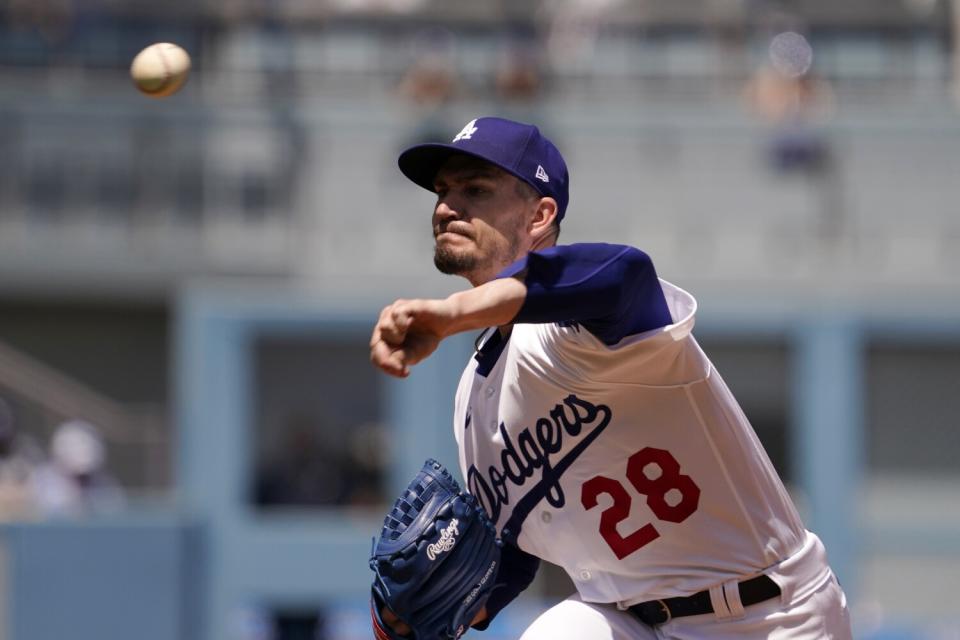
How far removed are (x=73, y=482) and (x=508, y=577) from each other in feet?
21.7

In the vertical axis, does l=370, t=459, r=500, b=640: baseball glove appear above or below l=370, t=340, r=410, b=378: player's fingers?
below

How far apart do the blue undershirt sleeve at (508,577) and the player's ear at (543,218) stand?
75 cm

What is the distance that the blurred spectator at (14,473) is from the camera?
30.4 feet

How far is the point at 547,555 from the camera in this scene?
3.44 m

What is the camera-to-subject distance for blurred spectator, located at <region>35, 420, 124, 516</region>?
31.2 feet

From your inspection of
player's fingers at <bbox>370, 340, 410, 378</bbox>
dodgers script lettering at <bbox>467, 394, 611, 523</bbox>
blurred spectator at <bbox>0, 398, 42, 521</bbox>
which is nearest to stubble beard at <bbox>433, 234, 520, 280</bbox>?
dodgers script lettering at <bbox>467, 394, 611, 523</bbox>

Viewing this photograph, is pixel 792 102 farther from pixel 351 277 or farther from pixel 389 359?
pixel 389 359

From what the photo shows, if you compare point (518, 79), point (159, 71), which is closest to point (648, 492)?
point (159, 71)

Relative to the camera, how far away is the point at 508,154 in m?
3.18

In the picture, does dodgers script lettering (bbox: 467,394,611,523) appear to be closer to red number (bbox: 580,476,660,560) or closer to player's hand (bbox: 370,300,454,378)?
red number (bbox: 580,476,660,560)

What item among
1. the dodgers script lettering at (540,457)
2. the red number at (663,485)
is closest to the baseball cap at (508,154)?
the dodgers script lettering at (540,457)

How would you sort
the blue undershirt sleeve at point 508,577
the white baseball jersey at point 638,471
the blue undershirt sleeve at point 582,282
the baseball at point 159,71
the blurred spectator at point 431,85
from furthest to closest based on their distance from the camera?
the blurred spectator at point 431,85 < the baseball at point 159,71 < the blue undershirt sleeve at point 508,577 < the white baseball jersey at point 638,471 < the blue undershirt sleeve at point 582,282

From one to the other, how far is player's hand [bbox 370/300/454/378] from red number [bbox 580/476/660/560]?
0.88 metres

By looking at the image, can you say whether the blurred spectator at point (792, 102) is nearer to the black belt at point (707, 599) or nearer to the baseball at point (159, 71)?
the baseball at point (159, 71)
